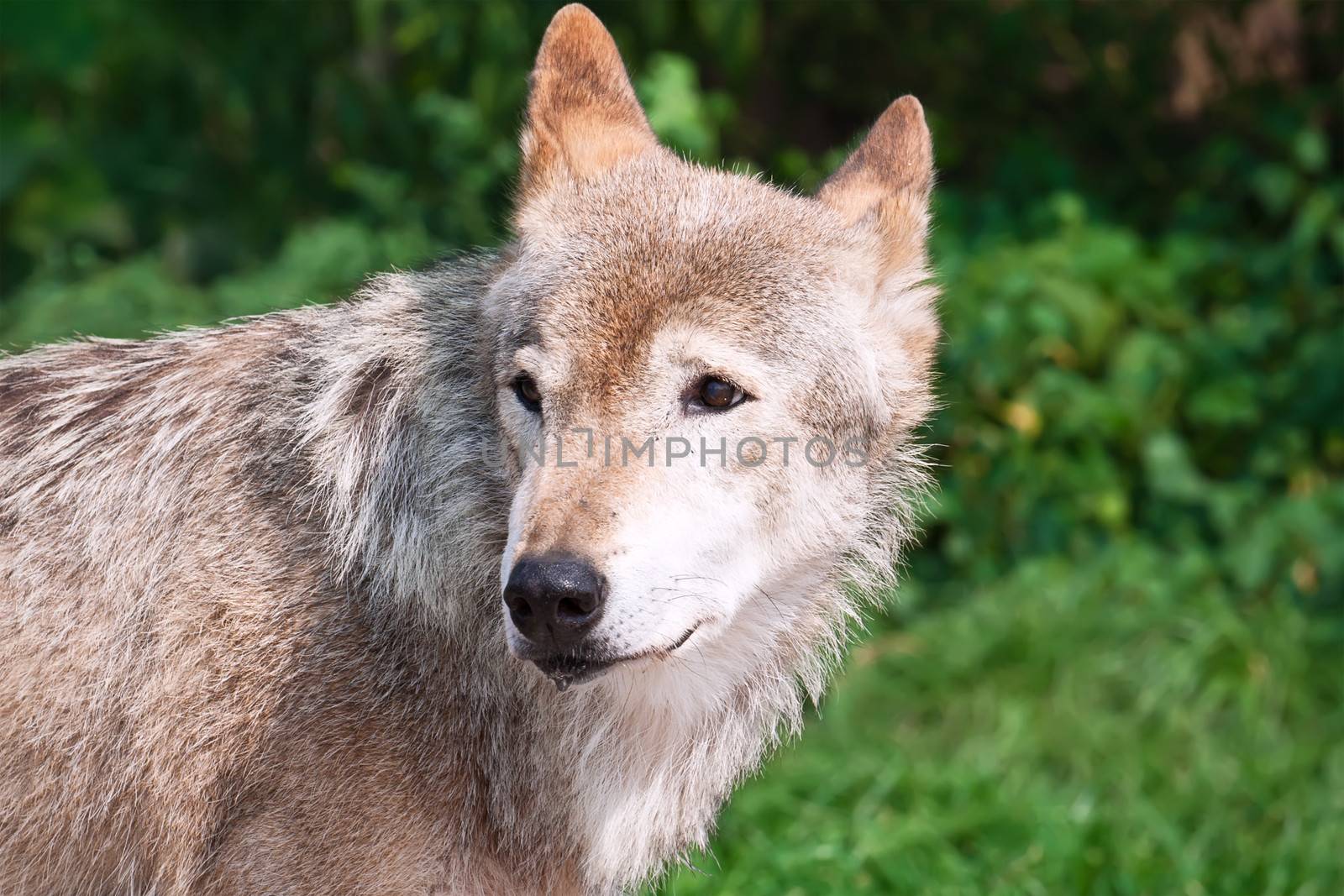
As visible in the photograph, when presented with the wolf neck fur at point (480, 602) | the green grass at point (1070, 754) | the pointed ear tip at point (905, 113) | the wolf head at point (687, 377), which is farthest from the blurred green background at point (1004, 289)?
the pointed ear tip at point (905, 113)

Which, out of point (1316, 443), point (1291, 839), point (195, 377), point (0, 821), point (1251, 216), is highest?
point (1251, 216)

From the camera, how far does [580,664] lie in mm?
2578

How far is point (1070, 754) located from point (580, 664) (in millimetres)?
3083

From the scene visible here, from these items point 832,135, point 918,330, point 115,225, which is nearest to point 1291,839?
point 918,330

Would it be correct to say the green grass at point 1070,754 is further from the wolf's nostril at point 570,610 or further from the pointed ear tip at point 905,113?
the pointed ear tip at point 905,113

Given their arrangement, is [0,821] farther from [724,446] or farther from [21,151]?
[21,151]

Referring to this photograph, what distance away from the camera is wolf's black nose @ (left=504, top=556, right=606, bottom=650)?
2473 millimetres

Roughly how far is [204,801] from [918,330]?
5.95ft

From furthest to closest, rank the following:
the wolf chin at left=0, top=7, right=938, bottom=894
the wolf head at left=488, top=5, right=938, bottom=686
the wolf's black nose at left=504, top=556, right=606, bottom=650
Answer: the wolf chin at left=0, top=7, right=938, bottom=894
the wolf head at left=488, top=5, right=938, bottom=686
the wolf's black nose at left=504, top=556, right=606, bottom=650

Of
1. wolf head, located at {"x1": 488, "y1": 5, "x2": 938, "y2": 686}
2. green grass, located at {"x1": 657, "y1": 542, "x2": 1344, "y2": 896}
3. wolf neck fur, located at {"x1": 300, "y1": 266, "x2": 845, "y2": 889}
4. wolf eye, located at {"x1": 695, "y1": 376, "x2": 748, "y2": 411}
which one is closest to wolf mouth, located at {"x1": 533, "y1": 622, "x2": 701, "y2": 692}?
wolf head, located at {"x1": 488, "y1": 5, "x2": 938, "y2": 686}

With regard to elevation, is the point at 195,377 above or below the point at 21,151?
below

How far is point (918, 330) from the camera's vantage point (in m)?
3.22

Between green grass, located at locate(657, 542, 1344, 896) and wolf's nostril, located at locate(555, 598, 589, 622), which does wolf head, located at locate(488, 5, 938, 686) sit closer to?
wolf's nostril, located at locate(555, 598, 589, 622)

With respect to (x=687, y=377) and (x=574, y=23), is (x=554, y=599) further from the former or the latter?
(x=574, y=23)
